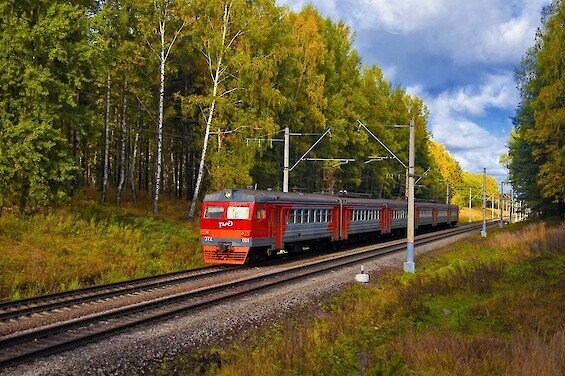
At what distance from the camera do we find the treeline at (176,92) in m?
18.7

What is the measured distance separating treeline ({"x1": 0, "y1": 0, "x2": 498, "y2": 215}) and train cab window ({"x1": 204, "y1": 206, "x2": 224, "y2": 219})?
16.1 ft

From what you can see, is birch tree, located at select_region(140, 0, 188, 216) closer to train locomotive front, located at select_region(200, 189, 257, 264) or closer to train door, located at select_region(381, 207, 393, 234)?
train locomotive front, located at select_region(200, 189, 257, 264)

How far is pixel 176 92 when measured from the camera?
118 feet

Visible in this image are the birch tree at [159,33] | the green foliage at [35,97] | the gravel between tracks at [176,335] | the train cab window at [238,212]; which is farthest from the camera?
the birch tree at [159,33]

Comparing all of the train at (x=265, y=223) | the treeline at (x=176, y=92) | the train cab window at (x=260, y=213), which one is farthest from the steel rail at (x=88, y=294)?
the treeline at (x=176, y=92)

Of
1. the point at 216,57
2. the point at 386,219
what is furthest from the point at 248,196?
the point at 386,219

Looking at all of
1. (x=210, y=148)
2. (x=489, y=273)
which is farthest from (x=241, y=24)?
(x=489, y=273)

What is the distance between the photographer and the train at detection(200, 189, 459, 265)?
19672mm

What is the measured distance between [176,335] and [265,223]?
399 inches

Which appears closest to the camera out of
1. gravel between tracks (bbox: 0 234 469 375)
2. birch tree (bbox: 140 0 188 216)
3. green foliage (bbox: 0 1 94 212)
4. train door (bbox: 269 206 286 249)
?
gravel between tracks (bbox: 0 234 469 375)

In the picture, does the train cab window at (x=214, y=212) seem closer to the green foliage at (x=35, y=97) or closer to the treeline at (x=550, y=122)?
the green foliage at (x=35, y=97)

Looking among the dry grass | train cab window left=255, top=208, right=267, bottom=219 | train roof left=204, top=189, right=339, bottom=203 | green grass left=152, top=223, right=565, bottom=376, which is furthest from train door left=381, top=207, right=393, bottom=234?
the dry grass

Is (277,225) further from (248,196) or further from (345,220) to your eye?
(345,220)

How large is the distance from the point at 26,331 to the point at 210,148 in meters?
20.6
